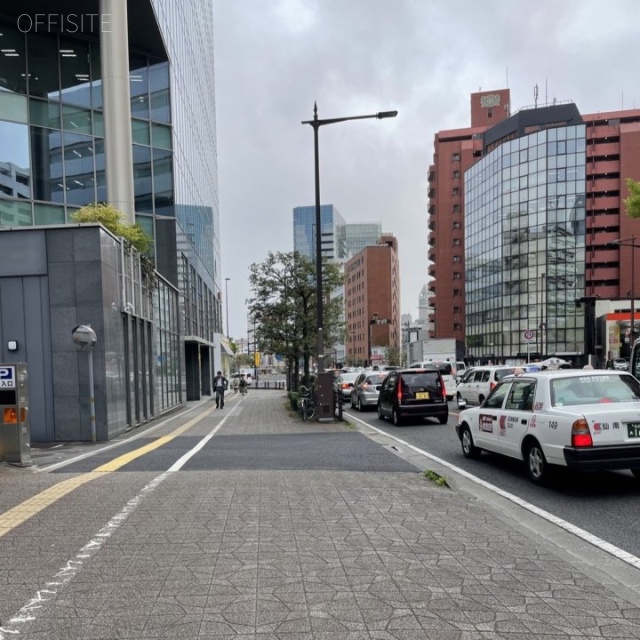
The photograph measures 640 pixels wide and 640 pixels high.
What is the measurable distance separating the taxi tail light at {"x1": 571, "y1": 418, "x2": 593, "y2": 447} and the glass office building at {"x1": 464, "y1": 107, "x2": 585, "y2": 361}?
→ 6857 centimetres

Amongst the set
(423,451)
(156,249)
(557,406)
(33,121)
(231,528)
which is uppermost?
(33,121)

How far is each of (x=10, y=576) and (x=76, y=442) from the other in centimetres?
886

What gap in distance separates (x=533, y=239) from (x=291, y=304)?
6236 cm

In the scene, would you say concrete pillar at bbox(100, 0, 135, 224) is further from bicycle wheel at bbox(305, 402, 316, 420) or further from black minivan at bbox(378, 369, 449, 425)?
black minivan at bbox(378, 369, 449, 425)

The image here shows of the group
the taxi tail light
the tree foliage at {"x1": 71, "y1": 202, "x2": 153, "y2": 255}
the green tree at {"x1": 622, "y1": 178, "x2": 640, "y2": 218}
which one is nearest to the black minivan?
the tree foliage at {"x1": 71, "y1": 202, "x2": 153, "y2": 255}

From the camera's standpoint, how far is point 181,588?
12.2ft

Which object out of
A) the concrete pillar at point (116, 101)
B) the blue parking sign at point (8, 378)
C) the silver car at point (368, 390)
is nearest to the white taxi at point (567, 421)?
the blue parking sign at point (8, 378)

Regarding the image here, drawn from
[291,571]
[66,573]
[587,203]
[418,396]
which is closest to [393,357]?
[587,203]

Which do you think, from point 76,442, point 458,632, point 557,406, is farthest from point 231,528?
point 76,442

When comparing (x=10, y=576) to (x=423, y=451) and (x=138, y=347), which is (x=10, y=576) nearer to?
(x=423, y=451)

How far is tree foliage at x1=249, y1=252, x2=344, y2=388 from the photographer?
80.8 ft

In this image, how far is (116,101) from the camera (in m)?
21.5

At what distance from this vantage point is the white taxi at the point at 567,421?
21.5ft

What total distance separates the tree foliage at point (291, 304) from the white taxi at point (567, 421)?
16.1 meters
